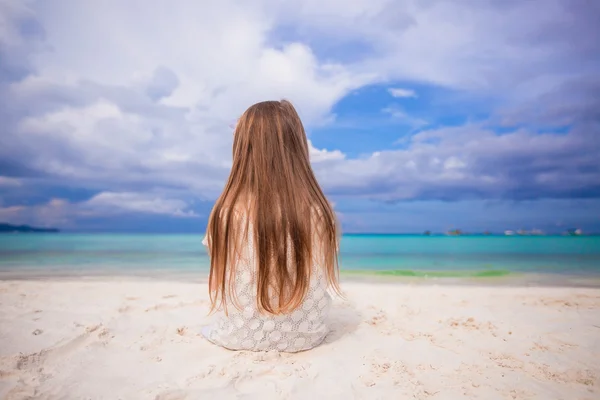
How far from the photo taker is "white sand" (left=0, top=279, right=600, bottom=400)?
5.61 feet

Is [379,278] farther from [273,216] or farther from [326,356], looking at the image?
[273,216]

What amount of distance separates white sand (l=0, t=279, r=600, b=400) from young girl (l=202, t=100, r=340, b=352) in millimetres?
196

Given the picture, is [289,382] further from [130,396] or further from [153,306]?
[153,306]

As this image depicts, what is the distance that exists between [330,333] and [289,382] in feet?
2.62

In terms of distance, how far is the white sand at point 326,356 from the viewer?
5.61ft

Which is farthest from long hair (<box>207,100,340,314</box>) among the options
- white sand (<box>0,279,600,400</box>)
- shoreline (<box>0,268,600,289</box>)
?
shoreline (<box>0,268,600,289</box>)

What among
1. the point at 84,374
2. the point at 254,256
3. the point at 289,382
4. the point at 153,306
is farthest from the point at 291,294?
the point at 153,306

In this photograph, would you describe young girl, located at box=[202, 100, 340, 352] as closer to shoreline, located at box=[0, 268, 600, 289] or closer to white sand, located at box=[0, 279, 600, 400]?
white sand, located at box=[0, 279, 600, 400]

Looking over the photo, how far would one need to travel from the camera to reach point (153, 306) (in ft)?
10.8

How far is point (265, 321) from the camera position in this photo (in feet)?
6.93

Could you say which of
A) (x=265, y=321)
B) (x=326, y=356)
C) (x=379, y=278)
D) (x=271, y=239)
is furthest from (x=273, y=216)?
(x=379, y=278)

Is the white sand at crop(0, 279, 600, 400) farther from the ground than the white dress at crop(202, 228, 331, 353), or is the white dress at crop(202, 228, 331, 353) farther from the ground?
the white dress at crop(202, 228, 331, 353)

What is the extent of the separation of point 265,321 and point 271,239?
546 millimetres

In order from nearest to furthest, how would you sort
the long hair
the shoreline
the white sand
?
the white sand → the long hair → the shoreline
